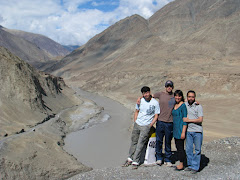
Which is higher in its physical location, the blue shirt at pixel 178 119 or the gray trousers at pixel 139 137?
the blue shirt at pixel 178 119

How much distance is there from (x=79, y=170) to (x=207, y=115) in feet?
62.0

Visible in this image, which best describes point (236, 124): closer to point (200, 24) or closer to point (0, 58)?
point (0, 58)

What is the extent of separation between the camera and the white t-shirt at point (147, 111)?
6.93 metres

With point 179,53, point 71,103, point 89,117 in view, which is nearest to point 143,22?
point 179,53

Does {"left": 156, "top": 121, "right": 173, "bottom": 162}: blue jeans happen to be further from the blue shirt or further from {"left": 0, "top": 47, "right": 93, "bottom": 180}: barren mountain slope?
{"left": 0, "top": 47, "right": 93, "bottom": 180}: barren mountain slope

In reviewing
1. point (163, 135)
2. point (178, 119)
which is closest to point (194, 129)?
point (178, 119)

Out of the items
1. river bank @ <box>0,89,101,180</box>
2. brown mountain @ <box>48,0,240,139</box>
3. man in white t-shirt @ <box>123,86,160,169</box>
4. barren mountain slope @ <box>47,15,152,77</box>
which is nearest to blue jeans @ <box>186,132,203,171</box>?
man in white t-shirt @ <box>123,86,160,169</box>

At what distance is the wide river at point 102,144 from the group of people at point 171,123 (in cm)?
674

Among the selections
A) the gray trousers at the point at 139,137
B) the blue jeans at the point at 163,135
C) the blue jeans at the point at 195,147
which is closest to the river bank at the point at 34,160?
the gray trousers at the point at 139,137

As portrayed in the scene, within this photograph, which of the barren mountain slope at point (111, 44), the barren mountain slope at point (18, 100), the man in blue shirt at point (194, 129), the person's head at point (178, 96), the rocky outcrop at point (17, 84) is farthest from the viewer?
the barren mountain slope at point (111, 44)

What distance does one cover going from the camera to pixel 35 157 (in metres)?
12.0

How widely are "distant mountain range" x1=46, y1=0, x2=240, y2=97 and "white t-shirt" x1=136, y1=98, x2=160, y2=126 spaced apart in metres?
33.0

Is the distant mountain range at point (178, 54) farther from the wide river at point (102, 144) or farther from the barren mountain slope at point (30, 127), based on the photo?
the wide river at point (102, 144)

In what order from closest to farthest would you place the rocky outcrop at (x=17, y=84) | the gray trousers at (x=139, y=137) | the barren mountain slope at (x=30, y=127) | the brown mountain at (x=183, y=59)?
1. the gray trousers at (x=139, y=137)
2. the barren mountain slope at (x=30, y=127)
3. the rocky outcrop at (x=17, y=84)
4. the brown mountain at (x=183, y=59)
